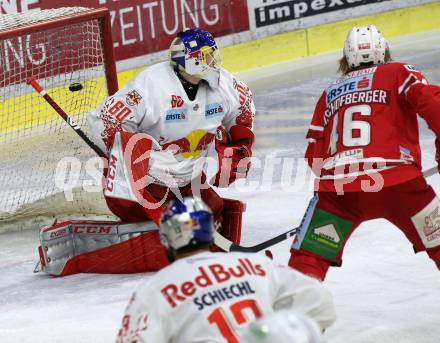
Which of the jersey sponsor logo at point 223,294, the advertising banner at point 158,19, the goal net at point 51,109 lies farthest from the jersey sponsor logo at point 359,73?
the advertising banner at point 158,19

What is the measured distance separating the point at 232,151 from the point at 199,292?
267 centimetres

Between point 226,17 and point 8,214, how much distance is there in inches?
140

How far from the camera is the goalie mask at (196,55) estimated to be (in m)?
5.07

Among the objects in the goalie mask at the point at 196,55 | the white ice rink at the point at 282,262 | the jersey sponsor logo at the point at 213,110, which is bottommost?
the white ice rink at the point at 282,262

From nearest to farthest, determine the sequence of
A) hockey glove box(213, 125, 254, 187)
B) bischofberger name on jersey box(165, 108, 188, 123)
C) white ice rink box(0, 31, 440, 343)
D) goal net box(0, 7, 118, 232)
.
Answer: white ice rink box(0, 31, 440, 343) → bischofberger name on jersey box(165, 108, 188, 123) → hockey glove box(213, 125, 254, 187) → goal net box(0, 7, 118, 232)

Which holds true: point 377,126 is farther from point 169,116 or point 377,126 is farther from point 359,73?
point 169,116

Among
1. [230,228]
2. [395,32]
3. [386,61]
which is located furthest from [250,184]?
[395,32]

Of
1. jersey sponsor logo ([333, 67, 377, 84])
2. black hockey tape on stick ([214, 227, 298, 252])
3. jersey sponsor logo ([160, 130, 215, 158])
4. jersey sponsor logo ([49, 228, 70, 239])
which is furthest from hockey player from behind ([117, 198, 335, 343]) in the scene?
jersey sponsor logo ([49, 228, 70, 239])

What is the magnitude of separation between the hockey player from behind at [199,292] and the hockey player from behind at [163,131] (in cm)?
217

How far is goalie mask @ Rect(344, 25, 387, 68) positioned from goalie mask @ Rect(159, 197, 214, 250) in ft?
4.98

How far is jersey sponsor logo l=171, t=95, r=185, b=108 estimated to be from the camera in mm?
5055

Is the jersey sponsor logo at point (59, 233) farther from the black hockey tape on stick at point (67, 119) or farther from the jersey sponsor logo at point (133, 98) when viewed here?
the jersey sponsor logo at point (133, 98)

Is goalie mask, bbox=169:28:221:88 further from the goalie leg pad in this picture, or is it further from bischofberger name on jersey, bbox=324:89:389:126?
A: bischofberger name on jersey, bbox=324:89:389:126

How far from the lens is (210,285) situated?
2.78m
